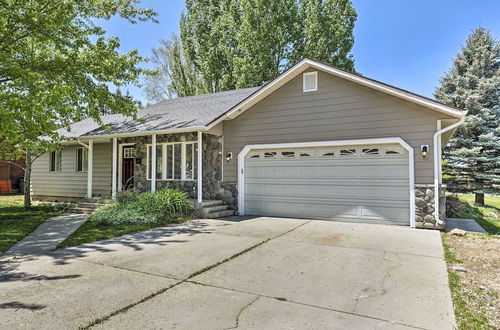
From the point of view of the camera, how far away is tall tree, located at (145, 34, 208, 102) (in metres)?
24.2

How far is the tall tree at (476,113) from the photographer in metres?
14.6

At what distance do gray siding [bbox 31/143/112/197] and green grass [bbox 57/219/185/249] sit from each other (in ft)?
16.5

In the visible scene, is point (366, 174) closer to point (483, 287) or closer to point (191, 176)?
point (483, 287)

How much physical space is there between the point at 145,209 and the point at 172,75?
1856 cm

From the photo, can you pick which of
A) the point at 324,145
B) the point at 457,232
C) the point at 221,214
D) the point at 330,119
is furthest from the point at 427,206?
the point at 221,214

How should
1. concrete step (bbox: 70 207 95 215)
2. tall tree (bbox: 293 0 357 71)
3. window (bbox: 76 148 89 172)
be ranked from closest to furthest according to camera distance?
concrete step (bbox: 70 207 95 215)
window (bbox: 76 148 89 172)
tall tree (bbox: 293 0 357 71)

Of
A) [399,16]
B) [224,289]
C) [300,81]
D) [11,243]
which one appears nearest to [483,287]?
[224,289]

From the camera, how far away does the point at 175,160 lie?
36.6 feet

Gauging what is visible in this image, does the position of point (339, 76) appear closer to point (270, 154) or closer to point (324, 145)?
point (324, 145)

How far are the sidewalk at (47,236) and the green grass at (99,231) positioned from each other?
0.18 m

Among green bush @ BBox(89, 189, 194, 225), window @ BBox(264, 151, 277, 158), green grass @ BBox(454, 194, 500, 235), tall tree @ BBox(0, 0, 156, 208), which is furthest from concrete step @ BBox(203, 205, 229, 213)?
green grass @ BBox(454, 194, 500, 235)

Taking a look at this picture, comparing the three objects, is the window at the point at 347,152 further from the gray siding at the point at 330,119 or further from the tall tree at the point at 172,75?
the tall tree at the point at 172,75

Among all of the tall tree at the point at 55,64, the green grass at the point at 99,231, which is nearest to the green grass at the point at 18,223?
the green grass at the point at 99,231

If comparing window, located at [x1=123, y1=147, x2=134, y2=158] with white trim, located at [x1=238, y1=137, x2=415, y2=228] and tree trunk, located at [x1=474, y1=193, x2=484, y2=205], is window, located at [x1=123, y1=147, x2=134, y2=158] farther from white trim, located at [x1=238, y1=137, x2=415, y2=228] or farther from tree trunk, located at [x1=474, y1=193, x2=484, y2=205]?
tree trunk, located at [x1=474, y1=193, x2=484, y2=205]
